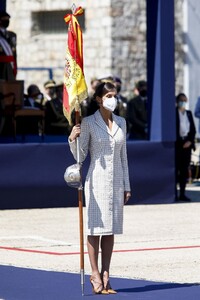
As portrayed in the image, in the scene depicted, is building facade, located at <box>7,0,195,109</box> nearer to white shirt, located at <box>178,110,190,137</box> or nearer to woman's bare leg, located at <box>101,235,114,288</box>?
white shirt, located at <box>178,110,190,137</box>

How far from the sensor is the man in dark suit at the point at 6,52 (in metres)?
20.8

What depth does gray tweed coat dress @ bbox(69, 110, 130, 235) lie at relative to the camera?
36.4ft

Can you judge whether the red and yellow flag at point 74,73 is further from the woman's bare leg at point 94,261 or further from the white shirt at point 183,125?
the white shirt at point 183,125

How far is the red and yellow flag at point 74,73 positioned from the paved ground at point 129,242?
1.90 m

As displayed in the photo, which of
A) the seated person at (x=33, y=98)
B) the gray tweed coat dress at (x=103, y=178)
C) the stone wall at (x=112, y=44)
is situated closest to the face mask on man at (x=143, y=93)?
the seated person at (x=33, y=98)

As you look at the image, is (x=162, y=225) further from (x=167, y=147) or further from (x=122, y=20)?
(x=122, y=20)

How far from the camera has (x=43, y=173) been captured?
1902cm

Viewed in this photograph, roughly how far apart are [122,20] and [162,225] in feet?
54.9

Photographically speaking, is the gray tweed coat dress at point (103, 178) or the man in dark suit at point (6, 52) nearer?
the gray tweed coat dress at point (103, 178)

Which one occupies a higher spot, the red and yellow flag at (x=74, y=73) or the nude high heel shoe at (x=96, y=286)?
the red and yellow flag at (x=74, y=73)

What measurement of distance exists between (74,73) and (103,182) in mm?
948

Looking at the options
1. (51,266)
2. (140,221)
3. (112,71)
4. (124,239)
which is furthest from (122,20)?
(51,266)

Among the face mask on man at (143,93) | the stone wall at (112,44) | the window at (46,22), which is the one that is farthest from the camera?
the window at (46,22)

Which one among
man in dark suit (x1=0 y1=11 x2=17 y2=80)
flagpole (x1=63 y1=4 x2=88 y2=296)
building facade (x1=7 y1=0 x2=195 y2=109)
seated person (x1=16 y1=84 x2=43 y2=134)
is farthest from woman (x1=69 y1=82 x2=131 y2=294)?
building facade (x1=7 y1=0 x2=195 y2=109)
